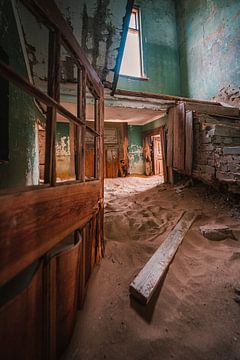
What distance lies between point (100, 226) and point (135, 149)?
8131mm

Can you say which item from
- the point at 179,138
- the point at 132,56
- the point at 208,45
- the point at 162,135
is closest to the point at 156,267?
the point at 179,138

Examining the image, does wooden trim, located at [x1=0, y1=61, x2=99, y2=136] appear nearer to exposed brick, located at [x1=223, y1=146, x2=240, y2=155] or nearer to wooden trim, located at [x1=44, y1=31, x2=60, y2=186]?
wooden trim, located at [x1=44, y1=31, x2=60, y2=186]

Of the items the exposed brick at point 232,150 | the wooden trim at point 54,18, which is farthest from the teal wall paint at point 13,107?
the exposed brick at point 232,150

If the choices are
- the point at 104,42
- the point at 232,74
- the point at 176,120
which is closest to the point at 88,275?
the point at 104,42

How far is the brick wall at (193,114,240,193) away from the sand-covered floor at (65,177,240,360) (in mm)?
961

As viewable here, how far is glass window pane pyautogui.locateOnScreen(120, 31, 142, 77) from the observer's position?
24.6 feet

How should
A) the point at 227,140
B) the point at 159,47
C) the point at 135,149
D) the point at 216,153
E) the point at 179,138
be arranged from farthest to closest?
the point at 135,149, the point at 159,47, the point at 179,138, the point at 227,140, the point at 216,153

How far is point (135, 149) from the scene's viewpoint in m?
10.0

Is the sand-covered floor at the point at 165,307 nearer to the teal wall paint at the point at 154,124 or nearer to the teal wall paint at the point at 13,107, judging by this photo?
the teal wall paint at the point at 13,107

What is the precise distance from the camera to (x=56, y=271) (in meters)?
1.22

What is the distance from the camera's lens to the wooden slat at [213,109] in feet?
16.5

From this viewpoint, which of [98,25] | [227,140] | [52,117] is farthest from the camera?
[227,140]

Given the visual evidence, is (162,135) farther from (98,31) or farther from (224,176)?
(98,31)

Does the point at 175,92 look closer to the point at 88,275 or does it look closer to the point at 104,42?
the point at 104,42
